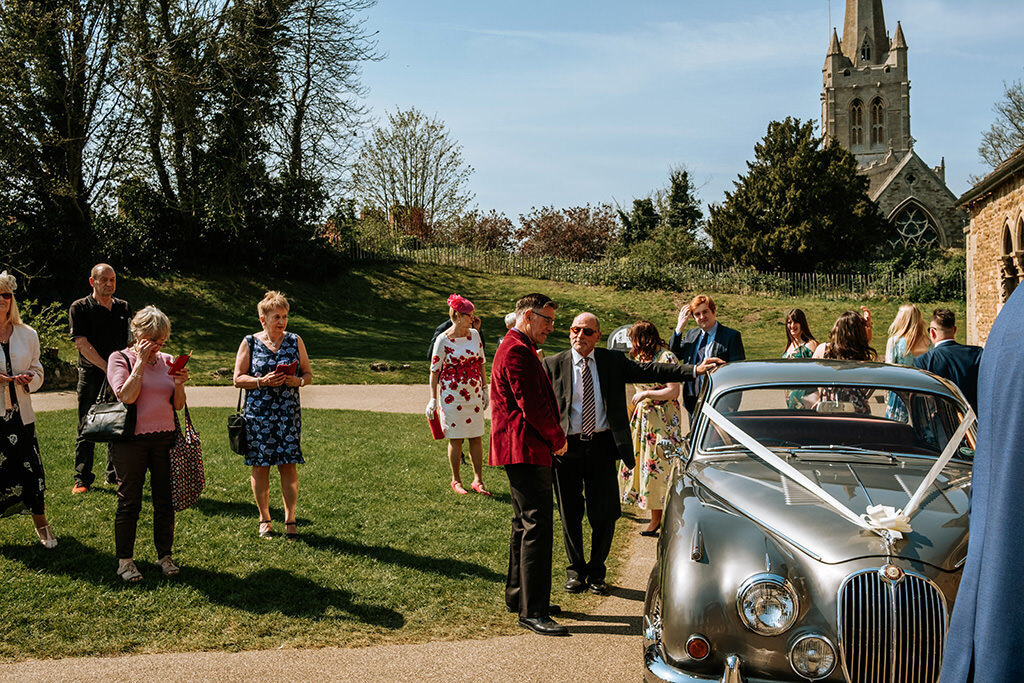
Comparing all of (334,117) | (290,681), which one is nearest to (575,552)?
(290,681)

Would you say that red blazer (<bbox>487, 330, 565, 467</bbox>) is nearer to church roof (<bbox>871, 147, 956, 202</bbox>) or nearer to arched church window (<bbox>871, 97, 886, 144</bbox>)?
church roof (<bbox>871, 147, 956, 202</bbox>)

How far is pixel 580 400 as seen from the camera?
636cm

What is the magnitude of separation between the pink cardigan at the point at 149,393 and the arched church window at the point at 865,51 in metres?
85.9

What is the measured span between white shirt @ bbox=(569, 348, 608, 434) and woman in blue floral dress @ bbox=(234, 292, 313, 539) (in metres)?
2.17

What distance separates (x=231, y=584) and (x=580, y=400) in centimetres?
298

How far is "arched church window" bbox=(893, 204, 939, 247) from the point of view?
59.3 metres

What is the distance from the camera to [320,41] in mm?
32906

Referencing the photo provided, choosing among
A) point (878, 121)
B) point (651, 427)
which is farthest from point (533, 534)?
point (878, 121)

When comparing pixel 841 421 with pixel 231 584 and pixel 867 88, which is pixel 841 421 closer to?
pixel 231 584

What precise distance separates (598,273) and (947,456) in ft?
110

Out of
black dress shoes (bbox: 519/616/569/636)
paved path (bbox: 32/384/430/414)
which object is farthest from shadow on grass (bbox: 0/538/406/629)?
paved path (bbox: 32/384/430/414)

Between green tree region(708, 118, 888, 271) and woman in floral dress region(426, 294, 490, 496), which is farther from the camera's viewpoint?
green tree region(708, 118, 888, 271)

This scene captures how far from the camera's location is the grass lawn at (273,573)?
207 inches

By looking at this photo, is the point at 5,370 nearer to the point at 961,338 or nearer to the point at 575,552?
the point at 575,552
